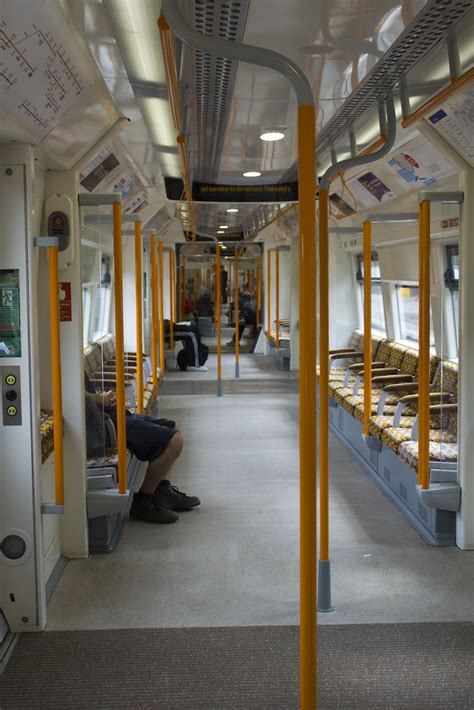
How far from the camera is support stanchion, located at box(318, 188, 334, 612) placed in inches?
133

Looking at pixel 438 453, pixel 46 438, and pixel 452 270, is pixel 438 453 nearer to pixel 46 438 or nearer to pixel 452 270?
pixel 452 270

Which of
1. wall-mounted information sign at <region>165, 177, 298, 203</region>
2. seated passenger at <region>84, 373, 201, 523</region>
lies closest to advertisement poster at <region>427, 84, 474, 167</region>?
seated passenger at <region>84, 373, 201, 523</region>

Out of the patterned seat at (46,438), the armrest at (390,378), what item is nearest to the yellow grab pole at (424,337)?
the patterned seat at (46,438)

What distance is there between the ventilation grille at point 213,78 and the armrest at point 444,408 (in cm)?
233

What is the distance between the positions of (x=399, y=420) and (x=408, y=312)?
11.8 ft

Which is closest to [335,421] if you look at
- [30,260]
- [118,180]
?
[118,180]

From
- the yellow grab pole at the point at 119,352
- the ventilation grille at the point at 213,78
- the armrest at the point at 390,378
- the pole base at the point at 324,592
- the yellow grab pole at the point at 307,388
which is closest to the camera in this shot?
the yellow grab pole at the point at 307,388

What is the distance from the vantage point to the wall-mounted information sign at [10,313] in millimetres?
→ 3598

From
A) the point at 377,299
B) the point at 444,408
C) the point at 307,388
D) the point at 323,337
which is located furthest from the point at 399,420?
the point at 377,299

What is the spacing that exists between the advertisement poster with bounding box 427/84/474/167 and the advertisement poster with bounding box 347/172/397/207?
2809mm

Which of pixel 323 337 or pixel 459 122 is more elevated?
pixel 459 122

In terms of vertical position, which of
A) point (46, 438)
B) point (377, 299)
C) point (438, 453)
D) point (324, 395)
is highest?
point (377, 299)

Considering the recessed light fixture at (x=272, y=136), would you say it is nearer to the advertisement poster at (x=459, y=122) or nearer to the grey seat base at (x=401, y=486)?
the advertisement poster at (x=459, y=122)

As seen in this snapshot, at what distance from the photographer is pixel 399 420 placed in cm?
618
